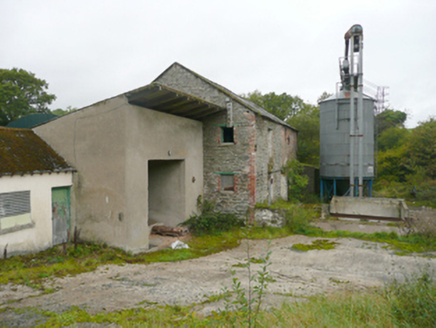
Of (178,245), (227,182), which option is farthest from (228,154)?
(178,245)

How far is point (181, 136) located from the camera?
11.5m

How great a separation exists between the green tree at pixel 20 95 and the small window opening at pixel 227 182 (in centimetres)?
2653

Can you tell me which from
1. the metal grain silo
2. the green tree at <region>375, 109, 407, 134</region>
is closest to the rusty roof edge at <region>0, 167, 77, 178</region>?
the metal grain silo

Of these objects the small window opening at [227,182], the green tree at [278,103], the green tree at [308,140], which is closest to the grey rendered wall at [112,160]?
the small window opening at [227,182]

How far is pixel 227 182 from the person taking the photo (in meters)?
12.9

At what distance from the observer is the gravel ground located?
204 inches

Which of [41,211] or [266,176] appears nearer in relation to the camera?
[41,211]

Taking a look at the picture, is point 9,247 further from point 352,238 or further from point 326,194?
point 326,194

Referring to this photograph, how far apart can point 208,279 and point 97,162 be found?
5304 mm

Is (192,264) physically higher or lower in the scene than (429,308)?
lower

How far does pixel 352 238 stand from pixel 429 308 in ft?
23.5

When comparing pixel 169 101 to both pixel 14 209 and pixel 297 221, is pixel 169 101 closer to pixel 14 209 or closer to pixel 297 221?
pixel 14 209

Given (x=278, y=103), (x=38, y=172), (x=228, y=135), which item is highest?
(x=278, y=103)

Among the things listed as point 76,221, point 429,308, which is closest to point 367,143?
Result: point 429,308
